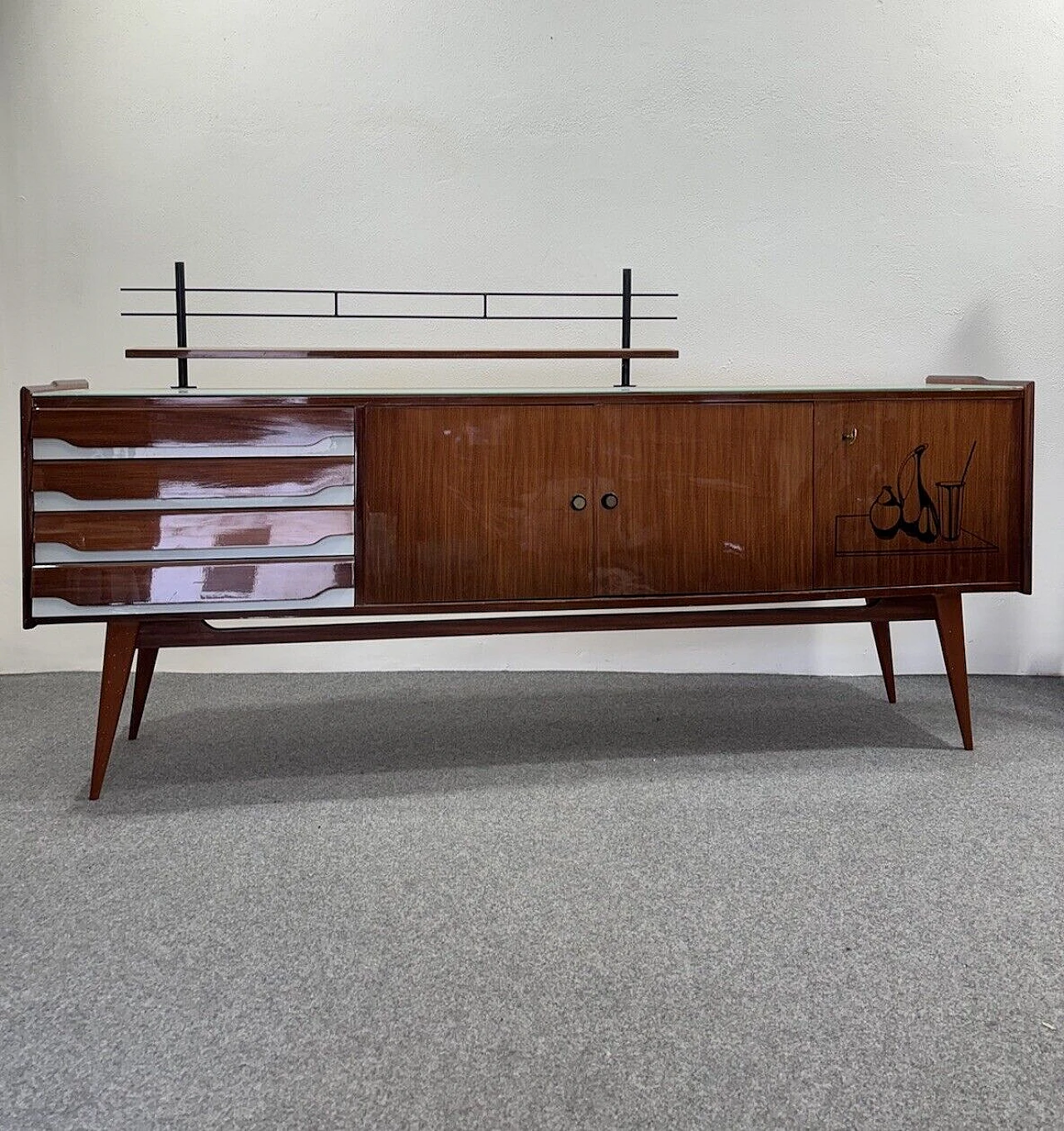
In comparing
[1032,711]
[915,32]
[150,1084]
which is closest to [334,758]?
[150,1084]

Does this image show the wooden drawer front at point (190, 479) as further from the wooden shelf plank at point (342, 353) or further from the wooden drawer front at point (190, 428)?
the wooden shelf plank at point (342, 353)

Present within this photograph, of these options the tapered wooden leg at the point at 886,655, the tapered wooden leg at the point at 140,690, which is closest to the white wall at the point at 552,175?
the tapered wooden leg at the point at 140,690

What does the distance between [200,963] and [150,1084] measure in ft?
0.86

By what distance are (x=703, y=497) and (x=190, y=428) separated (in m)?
1.05

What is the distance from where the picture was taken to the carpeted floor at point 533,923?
114cm

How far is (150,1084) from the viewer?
3.75 feet

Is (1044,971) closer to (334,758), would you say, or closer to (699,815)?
(699,815)

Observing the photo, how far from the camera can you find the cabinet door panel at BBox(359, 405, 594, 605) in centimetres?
204

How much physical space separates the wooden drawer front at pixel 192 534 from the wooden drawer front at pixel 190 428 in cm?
13

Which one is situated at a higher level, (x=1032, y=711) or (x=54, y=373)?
(x=54, y=373)

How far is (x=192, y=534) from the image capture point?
199cm

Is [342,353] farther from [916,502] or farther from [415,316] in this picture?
[916,502]

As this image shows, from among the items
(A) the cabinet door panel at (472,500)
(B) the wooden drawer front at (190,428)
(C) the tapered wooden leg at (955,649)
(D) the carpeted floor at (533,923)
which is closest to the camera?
(D) the carpeted floor at (533,923)

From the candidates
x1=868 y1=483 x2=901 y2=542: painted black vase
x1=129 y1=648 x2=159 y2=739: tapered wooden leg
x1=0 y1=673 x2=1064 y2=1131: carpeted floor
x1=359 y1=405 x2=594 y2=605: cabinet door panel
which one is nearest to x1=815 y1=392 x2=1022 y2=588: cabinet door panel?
x1=868 y1=483 x2=901 y2=542: painted black vase
